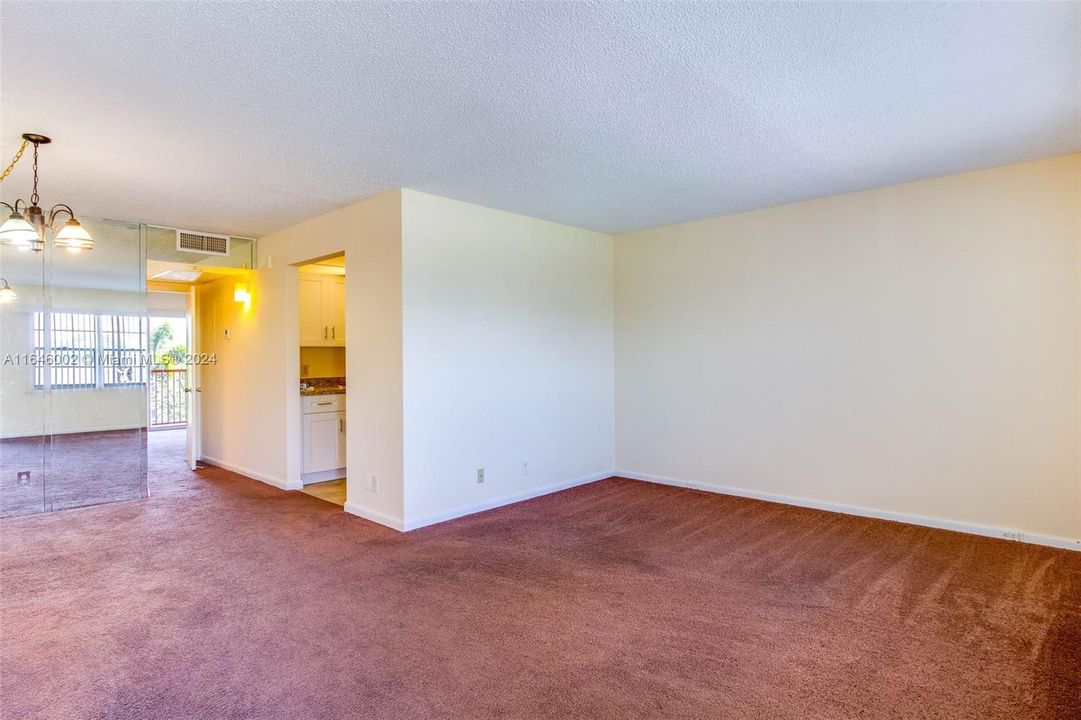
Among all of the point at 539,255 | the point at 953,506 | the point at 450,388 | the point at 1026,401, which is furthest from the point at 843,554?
the point at 539,255

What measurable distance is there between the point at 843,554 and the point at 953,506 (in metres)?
1.16

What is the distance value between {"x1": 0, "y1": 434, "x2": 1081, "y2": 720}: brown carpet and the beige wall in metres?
0.48

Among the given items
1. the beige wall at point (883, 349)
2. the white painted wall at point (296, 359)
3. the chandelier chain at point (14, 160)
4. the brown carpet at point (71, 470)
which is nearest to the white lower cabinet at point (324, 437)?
the white painted wall at point (296, 359)

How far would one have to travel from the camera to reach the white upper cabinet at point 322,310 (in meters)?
6.07

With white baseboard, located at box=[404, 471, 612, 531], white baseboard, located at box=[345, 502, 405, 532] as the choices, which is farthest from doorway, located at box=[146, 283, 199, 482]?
white baseboard, located at box=[404, 471, 612, 531]

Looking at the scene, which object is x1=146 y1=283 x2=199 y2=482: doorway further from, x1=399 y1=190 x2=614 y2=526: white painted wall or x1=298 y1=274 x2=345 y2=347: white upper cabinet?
x1=399 y1=190 x2=614 y2=526: white painted wall

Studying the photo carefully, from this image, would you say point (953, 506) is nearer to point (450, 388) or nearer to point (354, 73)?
point (450, 388)

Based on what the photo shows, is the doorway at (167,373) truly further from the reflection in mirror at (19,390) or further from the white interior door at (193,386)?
the reflection in mirror at (19,390)

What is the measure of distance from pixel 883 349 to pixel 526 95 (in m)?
3.44

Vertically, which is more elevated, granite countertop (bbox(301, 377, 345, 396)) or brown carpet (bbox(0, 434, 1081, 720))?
granite countertop (bbox(301, 377, 345, 396))

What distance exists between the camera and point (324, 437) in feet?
19.2

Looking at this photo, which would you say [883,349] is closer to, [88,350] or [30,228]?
[30,228]

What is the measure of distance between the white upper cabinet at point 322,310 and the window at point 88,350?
1.44 metres

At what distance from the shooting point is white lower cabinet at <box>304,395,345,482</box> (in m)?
5.70
